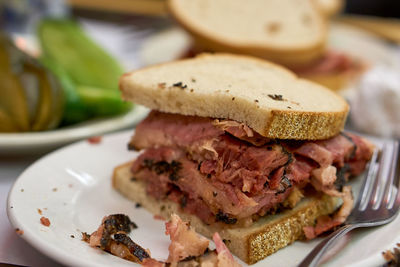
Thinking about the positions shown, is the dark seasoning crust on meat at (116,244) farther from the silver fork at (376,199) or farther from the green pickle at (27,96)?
the green pickle at (27,96)

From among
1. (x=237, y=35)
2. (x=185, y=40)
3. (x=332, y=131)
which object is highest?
(x=332, y=131)

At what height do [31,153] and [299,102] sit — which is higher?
[299,102]

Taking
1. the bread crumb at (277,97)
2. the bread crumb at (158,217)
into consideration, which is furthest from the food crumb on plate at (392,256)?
the bread crumb at (158,217)

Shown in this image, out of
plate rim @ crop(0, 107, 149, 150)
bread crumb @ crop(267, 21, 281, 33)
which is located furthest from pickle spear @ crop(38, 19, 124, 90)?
bread crumb @ crop(267, 21, 281, 33)

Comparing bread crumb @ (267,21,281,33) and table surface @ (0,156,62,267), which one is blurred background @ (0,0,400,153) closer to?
bread crumb @ (267,21,281,33)

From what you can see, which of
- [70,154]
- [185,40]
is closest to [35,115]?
[70,154]

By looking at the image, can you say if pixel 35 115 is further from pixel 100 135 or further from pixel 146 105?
pixel 146 105
